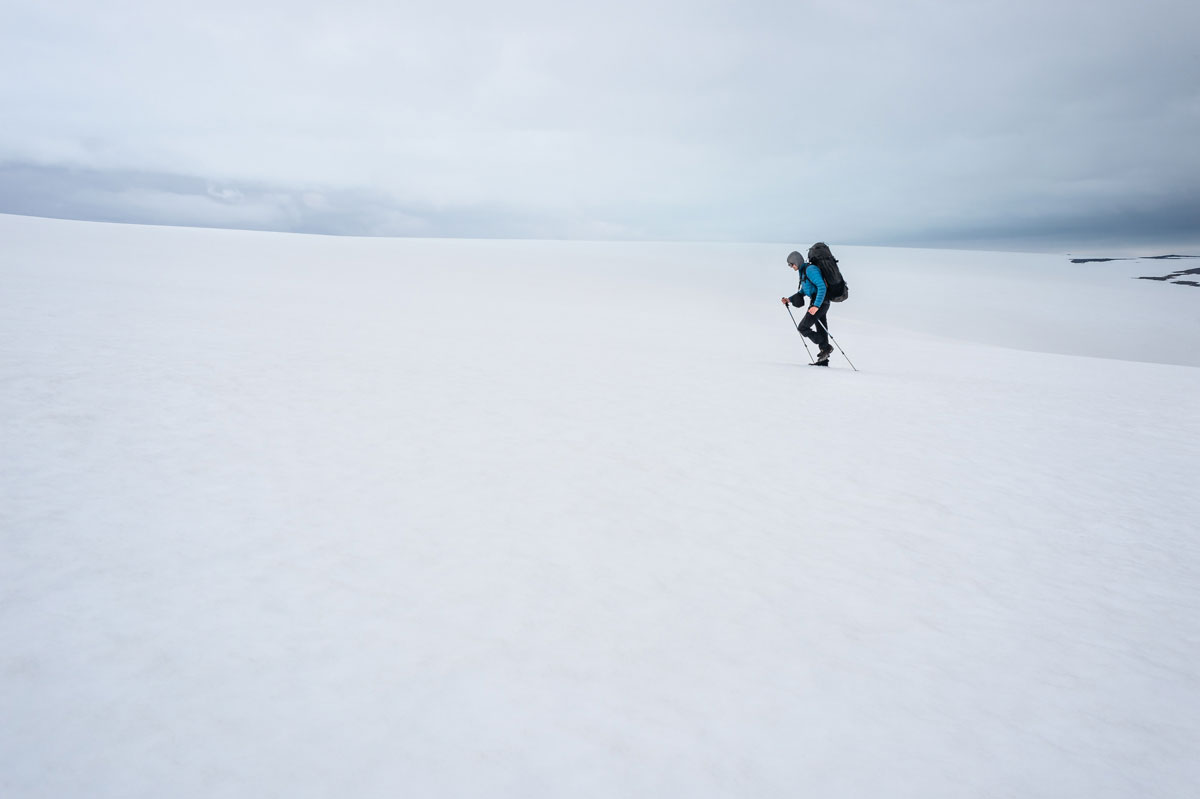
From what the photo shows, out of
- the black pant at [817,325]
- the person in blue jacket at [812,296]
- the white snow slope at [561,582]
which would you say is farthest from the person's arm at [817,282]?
the white snow slope at [561,582]

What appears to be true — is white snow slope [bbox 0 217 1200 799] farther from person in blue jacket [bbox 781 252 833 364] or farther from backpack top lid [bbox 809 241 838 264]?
backpack top lid [bbox 809 241 838 264]

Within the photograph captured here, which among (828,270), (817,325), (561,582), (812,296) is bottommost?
(561,582)

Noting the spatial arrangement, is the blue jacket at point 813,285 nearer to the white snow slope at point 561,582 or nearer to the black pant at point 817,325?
the black pant at point 817,325

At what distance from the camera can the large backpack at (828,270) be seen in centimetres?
1145

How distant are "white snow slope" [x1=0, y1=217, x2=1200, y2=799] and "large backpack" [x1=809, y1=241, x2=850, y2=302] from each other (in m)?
3.03

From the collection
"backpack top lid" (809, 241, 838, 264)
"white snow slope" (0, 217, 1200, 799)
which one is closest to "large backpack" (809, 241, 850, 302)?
"backpack top lid" (809, 241, 838, 264)

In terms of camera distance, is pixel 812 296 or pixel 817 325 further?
pixel 817 325

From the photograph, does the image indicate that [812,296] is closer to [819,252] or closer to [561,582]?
[819,252]

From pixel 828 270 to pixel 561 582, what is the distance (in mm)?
9925

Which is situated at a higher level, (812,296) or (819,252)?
(819,252)

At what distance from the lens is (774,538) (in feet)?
14.8

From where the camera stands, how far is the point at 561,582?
3.71 m

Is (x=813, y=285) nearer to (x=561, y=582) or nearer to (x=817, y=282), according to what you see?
(x=817, y=282)

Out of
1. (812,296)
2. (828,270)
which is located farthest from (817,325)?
(828,270)
